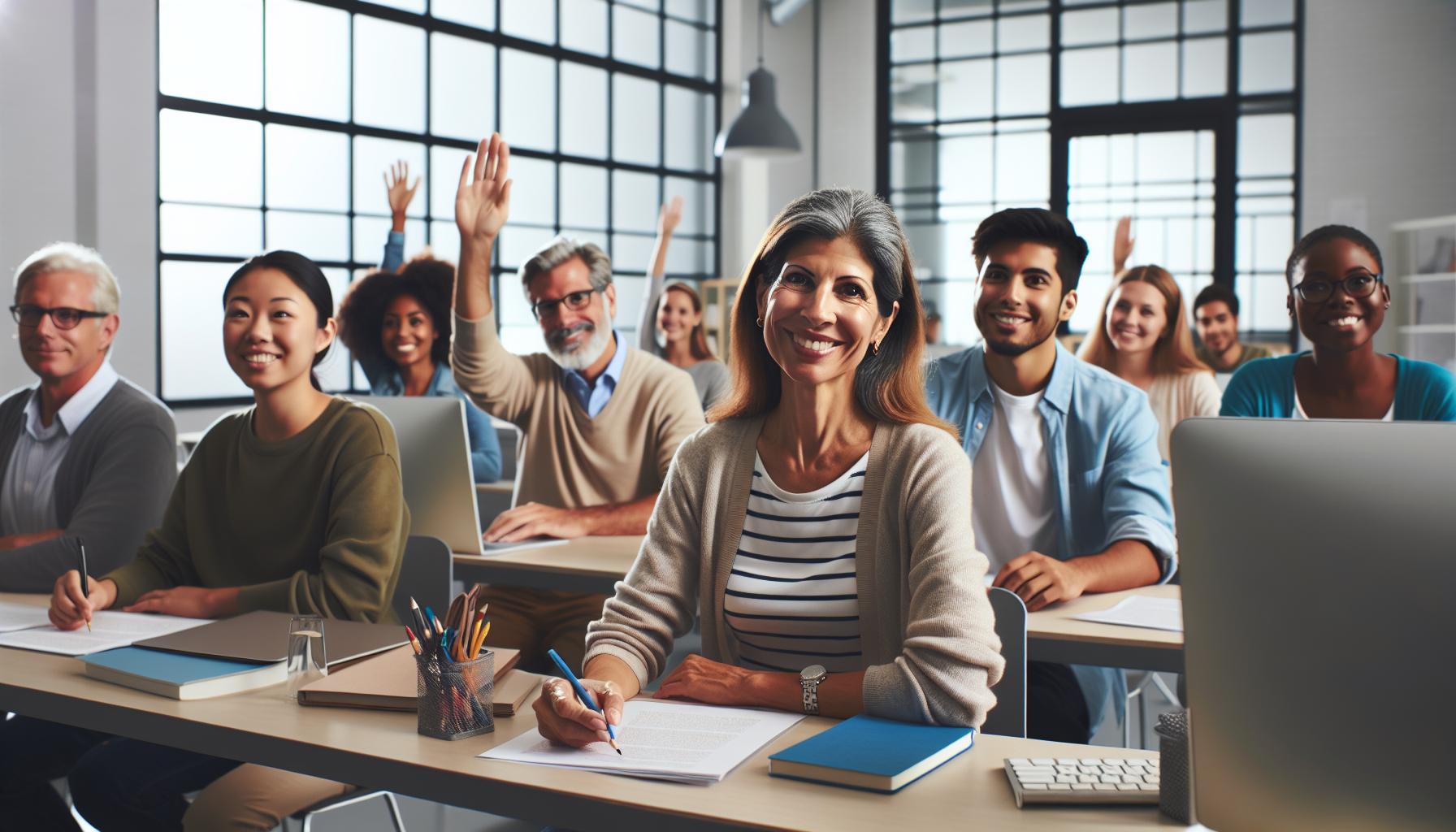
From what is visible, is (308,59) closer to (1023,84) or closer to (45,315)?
(45,315)

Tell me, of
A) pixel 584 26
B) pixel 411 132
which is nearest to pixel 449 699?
pixel 411 132

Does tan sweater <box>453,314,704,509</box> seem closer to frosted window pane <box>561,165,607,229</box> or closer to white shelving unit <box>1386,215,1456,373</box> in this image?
frosted window pane <box>561,165,607,229</box>

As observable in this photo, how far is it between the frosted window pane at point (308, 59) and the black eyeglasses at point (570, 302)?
462cm

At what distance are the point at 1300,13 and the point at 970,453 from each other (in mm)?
8076

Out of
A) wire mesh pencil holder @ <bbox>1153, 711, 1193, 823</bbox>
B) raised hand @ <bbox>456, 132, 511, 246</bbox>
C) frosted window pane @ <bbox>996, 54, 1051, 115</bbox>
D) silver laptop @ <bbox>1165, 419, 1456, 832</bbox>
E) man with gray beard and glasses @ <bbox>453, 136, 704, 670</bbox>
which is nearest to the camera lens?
silver laptop @ <bbox>1165, 419, 1456, 832</bbox>

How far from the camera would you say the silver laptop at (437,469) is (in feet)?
8.41

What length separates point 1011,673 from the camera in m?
1.63

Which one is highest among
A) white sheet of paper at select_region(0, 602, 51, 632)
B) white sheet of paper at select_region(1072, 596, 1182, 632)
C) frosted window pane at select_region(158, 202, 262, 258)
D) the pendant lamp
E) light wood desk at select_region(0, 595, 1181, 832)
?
the pendant lamp

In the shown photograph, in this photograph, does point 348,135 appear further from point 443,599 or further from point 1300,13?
point 1300,13

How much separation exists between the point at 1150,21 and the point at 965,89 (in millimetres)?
1524

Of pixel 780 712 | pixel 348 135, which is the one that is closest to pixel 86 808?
pixel 780 712

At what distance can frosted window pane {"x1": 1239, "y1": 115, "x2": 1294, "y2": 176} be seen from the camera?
29.5ft

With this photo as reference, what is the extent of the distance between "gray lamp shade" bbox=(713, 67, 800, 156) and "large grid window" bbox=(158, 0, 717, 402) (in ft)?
5.04

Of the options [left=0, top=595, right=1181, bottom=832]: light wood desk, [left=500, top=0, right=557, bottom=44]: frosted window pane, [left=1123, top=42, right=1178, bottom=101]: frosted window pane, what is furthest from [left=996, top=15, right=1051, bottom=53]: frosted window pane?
[left=0, top=595, right=1181, bottom=832]: light wood desk
